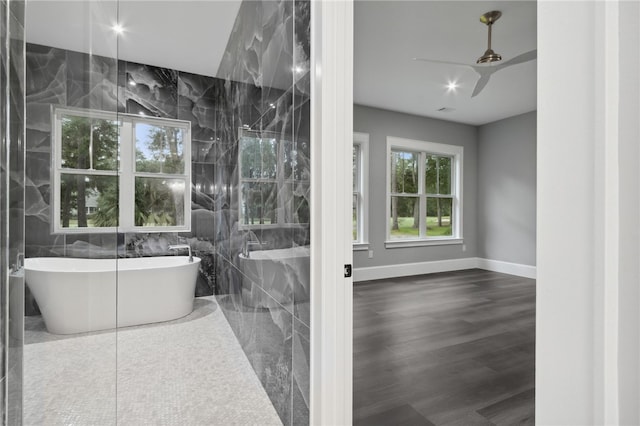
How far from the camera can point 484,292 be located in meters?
4.59

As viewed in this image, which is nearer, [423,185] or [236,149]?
[236,149]

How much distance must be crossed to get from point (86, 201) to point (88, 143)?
0.25 m

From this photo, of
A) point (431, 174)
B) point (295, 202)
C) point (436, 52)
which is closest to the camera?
point (295, 202)

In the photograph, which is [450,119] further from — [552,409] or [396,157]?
[552,409]

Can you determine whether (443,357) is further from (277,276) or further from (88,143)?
(88,143)

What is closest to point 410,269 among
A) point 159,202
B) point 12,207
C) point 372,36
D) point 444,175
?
point 444,175

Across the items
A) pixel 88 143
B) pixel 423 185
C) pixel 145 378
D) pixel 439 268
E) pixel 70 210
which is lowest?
pixel 145 378

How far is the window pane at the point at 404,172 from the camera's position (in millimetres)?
5781

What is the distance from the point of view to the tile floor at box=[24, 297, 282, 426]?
4.51 feet

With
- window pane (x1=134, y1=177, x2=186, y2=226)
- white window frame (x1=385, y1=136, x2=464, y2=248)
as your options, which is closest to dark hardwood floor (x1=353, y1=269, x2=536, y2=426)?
white window frame (x1=385, y1=136, x2=464, y2=248)

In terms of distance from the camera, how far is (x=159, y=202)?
421cm

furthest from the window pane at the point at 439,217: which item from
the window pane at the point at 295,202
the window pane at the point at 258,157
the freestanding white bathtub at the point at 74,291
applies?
the freestanding white bathtub at the point at 74,291

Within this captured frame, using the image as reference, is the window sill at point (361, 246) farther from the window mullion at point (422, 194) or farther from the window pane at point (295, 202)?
the window pane at point (295, 202)

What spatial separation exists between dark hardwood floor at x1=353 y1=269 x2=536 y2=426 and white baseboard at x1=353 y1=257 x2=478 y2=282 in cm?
70
